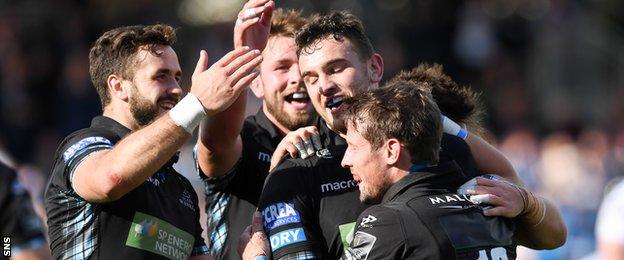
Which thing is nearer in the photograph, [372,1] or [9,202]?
[9,202]

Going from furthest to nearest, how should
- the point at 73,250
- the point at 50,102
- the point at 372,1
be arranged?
the point at 372,1 < the point at 50,102 < the point at 73,250

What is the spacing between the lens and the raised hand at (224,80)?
17.0ft

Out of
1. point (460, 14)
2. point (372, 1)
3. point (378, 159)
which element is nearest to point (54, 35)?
point (372, 1)

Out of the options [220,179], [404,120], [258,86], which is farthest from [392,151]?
[258,86]

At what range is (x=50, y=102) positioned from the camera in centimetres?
1479

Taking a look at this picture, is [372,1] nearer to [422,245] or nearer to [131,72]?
[131,72]

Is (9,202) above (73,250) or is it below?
above

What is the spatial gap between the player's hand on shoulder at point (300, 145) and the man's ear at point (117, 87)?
2.72 feet

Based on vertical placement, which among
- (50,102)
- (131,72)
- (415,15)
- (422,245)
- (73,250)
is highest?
(415,15)

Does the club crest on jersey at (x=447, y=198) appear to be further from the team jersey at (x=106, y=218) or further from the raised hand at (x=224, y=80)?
the team jersey at (x=106, y=218)

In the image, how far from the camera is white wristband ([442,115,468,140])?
5766 millimetres

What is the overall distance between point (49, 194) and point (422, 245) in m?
1.93

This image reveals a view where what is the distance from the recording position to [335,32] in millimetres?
5883

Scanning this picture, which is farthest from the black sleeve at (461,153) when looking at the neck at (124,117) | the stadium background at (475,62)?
the stadium background at (475,62)
